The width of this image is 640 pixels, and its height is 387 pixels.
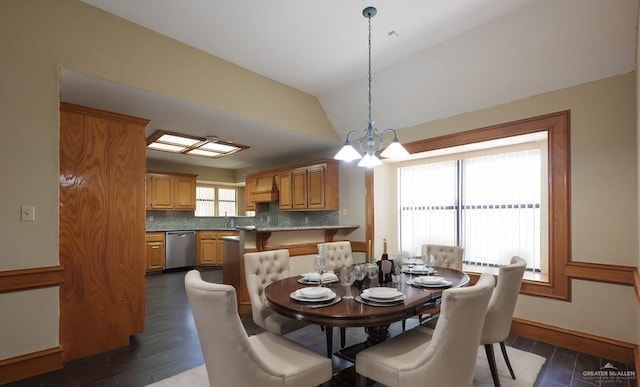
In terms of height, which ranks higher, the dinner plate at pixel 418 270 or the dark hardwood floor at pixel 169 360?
the dinner plate at pixel 418 270

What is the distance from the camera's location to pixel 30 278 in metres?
2.37

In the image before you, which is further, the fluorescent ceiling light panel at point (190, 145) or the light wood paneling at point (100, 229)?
the fluorescent ceiling light panel at point (190, 145)

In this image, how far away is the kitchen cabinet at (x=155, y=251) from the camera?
6457 millimetres

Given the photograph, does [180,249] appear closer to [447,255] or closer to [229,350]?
[447,255]

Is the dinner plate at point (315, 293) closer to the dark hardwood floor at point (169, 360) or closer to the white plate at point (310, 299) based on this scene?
the white plate at point (310, 299)

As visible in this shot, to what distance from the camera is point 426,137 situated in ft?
13.7

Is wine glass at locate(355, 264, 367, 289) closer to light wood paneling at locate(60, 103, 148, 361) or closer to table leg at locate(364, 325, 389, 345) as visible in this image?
table leg at locate(364, 325, 389, 345)

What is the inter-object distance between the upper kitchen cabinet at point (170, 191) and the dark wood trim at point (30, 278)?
178 inches

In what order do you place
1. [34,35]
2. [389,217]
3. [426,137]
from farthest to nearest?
[389,217] → [426,137] → [34,35]

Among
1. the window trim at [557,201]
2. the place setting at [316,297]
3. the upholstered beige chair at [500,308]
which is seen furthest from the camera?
the window trim at [557,201]

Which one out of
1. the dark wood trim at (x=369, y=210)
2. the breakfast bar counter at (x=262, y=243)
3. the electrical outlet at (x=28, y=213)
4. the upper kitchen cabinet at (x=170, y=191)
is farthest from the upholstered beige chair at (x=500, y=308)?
the upper kitchen cabinet at (x=170, y=191)

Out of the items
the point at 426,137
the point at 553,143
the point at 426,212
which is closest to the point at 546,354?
the point at 553,143

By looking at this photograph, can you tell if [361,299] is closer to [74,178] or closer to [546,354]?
[546,354]

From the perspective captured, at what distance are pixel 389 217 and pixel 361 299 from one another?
3.40 meters
